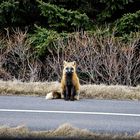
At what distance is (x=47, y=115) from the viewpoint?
30.8 ft

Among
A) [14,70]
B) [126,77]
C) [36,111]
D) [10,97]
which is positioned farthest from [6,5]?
[36,111]

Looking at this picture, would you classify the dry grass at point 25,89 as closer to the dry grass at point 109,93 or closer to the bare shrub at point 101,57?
the dry grass at point 109,93

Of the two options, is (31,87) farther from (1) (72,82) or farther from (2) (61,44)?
(2) (61,44)

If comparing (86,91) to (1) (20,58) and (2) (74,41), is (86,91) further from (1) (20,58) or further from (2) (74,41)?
(1) (20,58)

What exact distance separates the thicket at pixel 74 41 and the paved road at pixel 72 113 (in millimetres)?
4595

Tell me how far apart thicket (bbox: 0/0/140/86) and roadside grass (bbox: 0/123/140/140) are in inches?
310

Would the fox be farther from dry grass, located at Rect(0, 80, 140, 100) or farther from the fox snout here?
dry grass, located at Rect(0, 80, 140, 100)

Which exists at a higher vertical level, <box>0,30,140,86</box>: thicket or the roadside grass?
<box>0,30,140,86</box>: thicket

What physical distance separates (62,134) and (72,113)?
6.49ft

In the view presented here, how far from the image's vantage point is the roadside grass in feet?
24.5

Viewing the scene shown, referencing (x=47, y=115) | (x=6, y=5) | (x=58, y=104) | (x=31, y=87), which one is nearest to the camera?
(x=47, y=115)

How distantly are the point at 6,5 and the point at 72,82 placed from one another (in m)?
6.63

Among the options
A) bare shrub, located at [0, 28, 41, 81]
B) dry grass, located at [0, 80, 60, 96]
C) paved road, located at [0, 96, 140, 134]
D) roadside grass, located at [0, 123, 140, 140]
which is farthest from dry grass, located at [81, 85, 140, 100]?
bare shrub, located at [0, 28, 41, 81]

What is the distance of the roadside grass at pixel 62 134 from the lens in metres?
7.46
